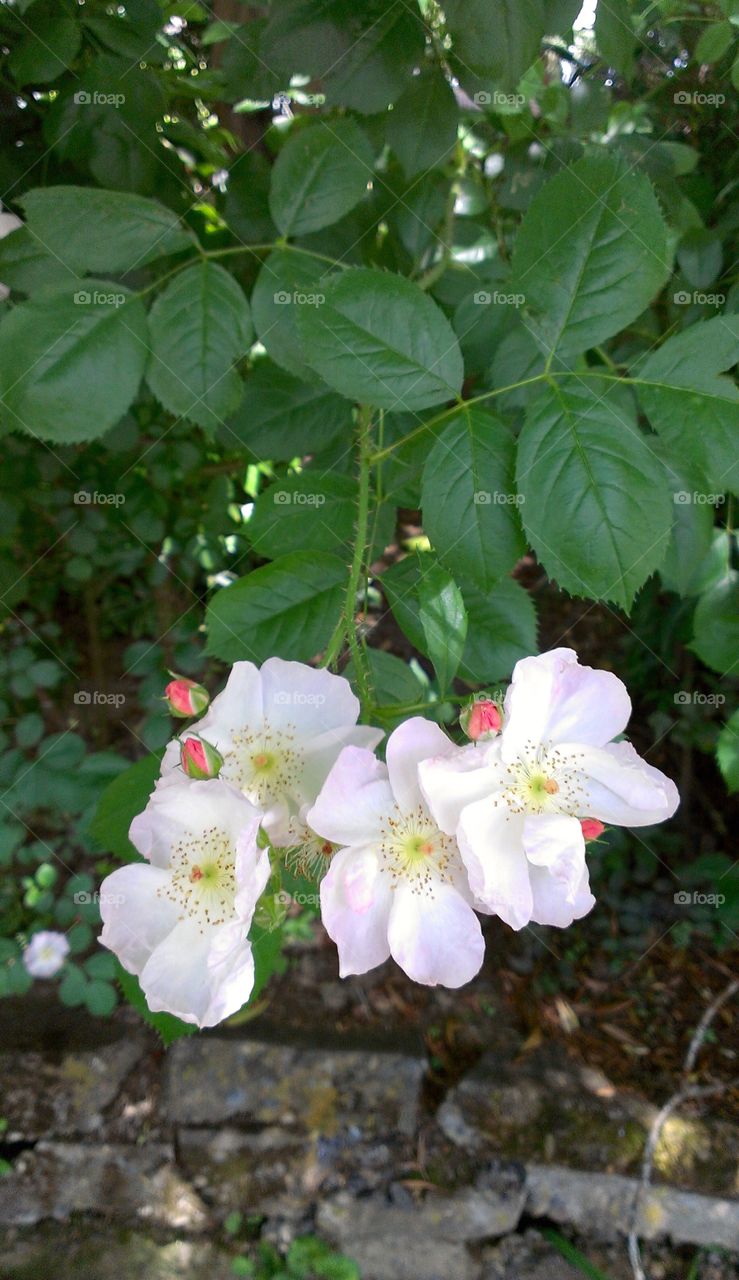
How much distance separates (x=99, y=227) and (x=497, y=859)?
0.86m

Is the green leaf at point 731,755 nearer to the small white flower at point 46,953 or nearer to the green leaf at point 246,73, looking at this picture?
the green leaf at point 246,73

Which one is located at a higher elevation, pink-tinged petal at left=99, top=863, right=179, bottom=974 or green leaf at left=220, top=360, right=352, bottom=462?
green leaf at left=220, top=360, right=352, bottom=462

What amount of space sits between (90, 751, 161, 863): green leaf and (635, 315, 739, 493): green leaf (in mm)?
661

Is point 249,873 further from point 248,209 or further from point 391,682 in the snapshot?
point 248,209

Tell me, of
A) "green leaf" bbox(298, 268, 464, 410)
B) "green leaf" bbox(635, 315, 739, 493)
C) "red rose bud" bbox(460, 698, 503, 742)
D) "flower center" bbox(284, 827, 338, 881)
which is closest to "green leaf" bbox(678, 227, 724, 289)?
"green leaf" bbox(635, 315, 739, 493)

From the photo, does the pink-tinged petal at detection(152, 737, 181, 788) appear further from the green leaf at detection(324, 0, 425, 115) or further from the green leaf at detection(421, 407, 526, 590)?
the green leaf at detection(324, 0, 425, 115)

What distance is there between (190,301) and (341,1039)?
1.66 meters

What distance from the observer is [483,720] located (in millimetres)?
750

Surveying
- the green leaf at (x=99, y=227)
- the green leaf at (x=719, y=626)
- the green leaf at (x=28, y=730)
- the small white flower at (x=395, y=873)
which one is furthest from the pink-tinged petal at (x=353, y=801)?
the green leaf at (x=28, y=730)

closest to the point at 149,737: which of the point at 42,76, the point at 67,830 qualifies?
the point at 67,830

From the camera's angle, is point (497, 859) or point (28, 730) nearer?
point (497, 859)

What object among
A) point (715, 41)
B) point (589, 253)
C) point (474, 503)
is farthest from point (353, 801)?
point (715, 41)

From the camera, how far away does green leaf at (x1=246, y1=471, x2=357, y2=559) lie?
1.05m

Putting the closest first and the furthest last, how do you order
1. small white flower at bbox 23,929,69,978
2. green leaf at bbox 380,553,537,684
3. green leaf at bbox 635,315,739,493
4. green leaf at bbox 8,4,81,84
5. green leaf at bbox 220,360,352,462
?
green leaf at bbox 635,315,739,493 → green leaf at bbox 380,553,537,684 → green leaf at bbox 8,4,81,84 → green leaf at bbox 220,360,352,462 → small white flower at bbox 23,929,69,978
